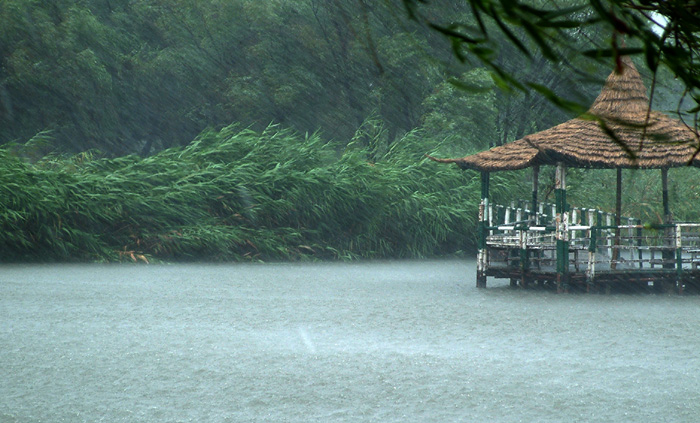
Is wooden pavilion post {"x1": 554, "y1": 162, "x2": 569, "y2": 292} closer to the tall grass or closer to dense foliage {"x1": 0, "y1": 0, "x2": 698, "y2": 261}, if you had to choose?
dense foliage {"x1": 0, "y1": 0, "x2": 698, "y2": 261}

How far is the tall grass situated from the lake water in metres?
3.61

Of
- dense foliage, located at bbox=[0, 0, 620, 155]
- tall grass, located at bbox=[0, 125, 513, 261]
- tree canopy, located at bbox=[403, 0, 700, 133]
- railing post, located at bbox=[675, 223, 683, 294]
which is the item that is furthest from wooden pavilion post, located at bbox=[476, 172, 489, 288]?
tree canopy, located at bbox=[403, 0, 700, 133]

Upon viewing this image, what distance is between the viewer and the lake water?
198 inches

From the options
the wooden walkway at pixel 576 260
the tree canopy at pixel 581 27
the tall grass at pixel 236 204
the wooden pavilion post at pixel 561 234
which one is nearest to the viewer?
the tree canopy at pixel 581 27

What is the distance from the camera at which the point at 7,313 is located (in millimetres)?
9156

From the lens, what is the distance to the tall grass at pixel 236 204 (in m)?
16.0

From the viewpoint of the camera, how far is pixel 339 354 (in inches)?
271

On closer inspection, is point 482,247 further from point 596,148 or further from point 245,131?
point 245,131

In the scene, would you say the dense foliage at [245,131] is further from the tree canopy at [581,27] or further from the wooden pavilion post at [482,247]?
the tree canopy at [581,27]

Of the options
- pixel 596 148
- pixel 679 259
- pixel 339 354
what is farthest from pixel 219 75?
pixel 339 354

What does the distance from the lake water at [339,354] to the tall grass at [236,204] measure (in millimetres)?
3611

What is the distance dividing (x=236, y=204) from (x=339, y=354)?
11.4m

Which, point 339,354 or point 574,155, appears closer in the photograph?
point 339,354

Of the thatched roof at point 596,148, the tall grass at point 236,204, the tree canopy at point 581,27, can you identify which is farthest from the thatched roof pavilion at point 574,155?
the tree canopy at point 581,27
